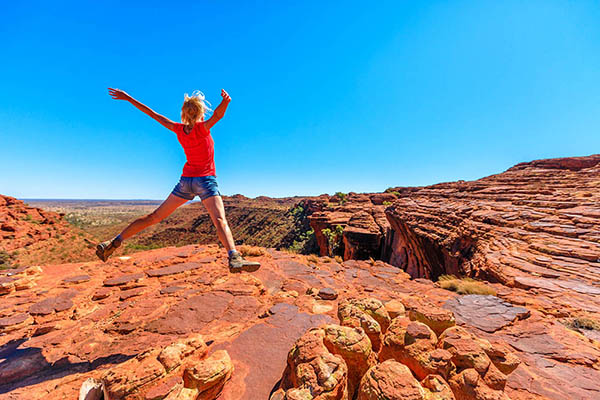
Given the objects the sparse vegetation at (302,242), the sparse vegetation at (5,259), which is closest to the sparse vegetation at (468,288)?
the sparse vegetation at (5,259)

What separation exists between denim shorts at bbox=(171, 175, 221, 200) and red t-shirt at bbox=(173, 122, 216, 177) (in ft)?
0.20

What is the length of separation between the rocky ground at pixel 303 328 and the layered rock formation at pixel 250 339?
1cm

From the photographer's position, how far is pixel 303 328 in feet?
8.08

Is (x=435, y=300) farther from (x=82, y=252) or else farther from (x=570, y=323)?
(x=82, y=252)

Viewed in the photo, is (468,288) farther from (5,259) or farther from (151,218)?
(5,259)

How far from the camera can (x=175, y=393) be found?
1.39 m

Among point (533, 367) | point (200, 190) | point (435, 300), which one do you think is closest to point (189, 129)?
point (200, 190)

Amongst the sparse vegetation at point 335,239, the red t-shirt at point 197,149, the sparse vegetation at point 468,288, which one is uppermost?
the red t-shirt at point 197,149

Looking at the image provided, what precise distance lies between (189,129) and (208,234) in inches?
1734

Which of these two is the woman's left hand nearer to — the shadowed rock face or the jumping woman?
the jumping woman

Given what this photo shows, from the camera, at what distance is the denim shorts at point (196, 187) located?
2629mm

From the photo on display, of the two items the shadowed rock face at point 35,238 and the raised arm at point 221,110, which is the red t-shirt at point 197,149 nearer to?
the raised arm at point 221,110

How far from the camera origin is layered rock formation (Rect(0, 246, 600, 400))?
59.9 inches

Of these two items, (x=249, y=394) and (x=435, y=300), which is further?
(x=435, y=300)
